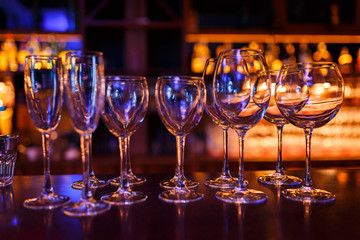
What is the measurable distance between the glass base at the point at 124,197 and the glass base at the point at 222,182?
162mm

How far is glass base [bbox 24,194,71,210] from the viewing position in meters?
0.58

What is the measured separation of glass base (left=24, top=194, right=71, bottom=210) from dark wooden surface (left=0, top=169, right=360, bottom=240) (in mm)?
16

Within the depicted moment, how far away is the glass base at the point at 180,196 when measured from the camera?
614 millimetres

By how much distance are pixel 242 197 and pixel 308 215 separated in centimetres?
12

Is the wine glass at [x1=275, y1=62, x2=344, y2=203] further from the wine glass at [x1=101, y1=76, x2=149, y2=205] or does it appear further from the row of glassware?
the wine glass at [x1=101, y1=76, x2=149, y2=205]

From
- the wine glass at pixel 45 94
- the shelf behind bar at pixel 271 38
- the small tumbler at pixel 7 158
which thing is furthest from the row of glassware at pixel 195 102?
the shelf behind bar at pixel 271 38

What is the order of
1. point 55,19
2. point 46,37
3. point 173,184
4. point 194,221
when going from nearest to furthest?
point 194,221, point 173,184, point 46,37, point 55,19

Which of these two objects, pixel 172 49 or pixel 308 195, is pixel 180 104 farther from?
pixel 172 49

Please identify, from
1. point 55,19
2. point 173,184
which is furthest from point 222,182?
point 55,19

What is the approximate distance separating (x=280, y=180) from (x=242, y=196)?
7.7 inches

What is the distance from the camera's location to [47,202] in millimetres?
596

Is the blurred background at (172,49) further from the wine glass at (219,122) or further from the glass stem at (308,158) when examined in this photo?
the glass stem at (308,158)

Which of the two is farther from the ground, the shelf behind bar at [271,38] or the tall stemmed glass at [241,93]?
the shelf behind bar at [271,38]

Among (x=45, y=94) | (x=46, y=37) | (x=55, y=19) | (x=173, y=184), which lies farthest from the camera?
(x=55, y=19)
